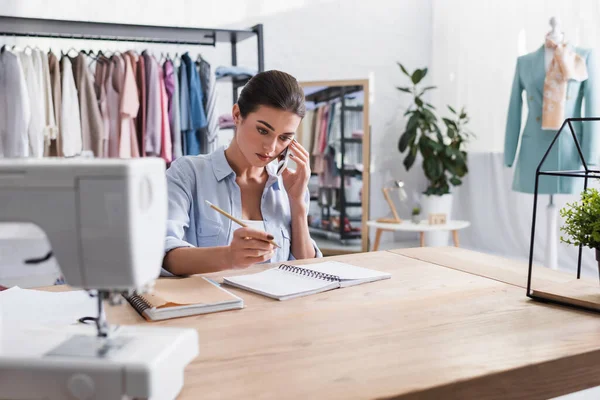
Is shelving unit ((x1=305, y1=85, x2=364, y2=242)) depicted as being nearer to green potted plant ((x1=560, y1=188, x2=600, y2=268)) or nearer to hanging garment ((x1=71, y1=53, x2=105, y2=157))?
hanging garment ((x1=71, y1=53, x2=105, y2=157))

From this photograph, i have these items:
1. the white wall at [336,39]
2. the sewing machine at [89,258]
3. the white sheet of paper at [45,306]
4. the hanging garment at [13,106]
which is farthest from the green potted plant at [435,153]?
the sewing machine at [89,258]

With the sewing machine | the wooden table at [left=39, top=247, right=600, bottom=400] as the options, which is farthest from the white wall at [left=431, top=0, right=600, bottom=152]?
the sewing machine

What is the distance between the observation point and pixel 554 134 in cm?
363

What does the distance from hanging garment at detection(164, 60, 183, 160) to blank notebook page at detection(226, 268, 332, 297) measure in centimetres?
271

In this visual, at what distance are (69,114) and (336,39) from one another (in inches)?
110

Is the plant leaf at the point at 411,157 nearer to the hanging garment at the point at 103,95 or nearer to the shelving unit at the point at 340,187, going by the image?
the shelving unit at the point at 340,187

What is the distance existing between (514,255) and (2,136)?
4082 millimetres

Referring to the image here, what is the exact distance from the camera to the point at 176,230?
1.74 meters

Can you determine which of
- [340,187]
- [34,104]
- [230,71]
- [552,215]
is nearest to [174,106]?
[230,71]

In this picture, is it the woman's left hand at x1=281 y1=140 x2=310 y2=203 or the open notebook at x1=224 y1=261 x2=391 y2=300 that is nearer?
the open notebook at x1=224 y1=261 x2=391 y2=300

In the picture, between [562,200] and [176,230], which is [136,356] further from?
[562,200]

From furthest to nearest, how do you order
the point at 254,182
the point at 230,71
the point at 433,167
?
the point at 433,167 < the point at 230,71 < the point at 254,182

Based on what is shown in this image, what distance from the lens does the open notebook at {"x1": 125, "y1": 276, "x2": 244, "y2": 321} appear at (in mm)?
1192

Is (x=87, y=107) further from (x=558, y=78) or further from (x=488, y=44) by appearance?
(x=488, y=44)
